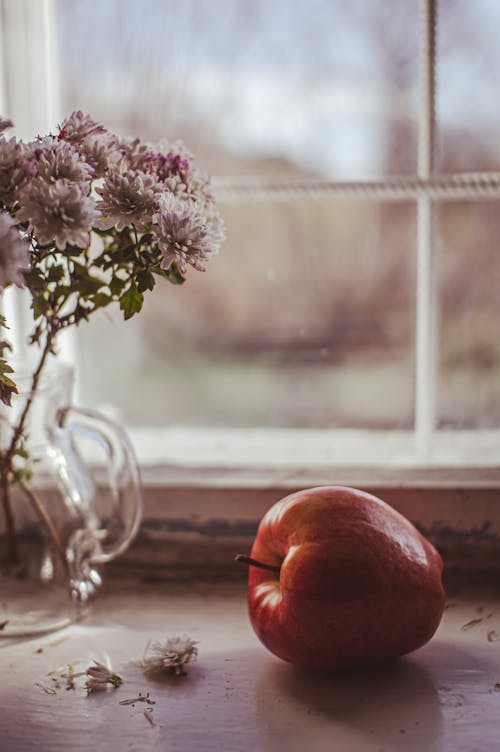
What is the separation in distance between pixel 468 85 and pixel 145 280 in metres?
0.53

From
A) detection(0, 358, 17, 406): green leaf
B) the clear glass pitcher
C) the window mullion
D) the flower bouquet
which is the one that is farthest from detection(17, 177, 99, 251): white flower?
the window mullion

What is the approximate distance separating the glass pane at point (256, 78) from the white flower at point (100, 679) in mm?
622

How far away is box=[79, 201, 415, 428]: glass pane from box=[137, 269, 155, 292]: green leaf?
380 millimetres

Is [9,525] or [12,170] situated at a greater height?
[12,170]

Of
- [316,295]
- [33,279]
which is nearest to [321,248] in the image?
[316,295]

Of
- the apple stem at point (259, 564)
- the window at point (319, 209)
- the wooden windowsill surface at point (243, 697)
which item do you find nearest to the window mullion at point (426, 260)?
the window at point (319, 209)

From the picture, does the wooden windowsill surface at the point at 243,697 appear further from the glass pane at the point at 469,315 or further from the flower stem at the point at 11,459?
the glass pane at the point at 469,315

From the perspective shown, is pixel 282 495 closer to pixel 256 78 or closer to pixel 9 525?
pixel 9 525

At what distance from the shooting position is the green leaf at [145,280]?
0.66 m

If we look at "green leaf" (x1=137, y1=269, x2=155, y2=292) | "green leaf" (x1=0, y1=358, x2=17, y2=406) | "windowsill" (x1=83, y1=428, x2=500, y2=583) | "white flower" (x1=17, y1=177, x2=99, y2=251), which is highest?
"white flower" (x1=17, y1=177, x2=99, y2=251)

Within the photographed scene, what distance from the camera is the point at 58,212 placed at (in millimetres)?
586

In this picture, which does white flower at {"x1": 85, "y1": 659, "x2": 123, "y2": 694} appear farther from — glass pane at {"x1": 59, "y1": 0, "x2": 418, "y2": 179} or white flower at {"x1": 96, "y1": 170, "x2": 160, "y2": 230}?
glass pane at {"x1": 59, "y1": 0, "x2": 418, "y2": 179}

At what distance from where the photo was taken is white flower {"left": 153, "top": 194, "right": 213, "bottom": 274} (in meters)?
0.62

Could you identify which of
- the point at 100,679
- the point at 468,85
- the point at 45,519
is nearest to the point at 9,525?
the point at 45,519
